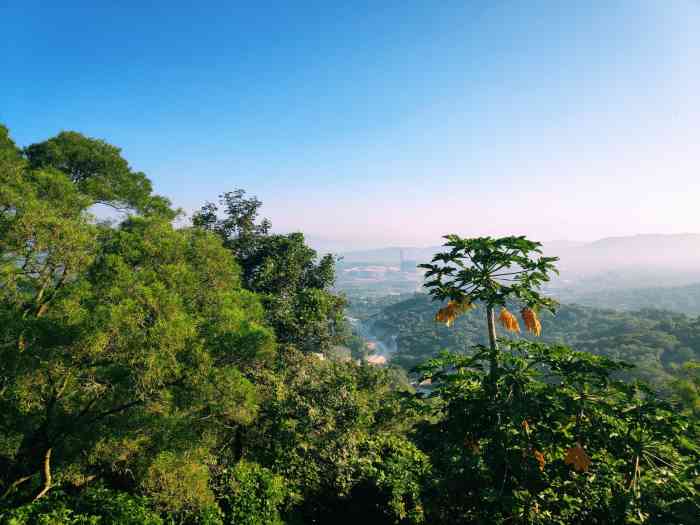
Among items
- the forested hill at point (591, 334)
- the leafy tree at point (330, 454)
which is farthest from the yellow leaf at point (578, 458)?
the forested hill at point (591, 334)

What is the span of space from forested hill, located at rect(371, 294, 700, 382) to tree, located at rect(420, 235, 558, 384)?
41386 mm

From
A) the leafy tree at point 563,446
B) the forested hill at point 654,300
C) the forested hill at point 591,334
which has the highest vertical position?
the leafy tree at point 563,446

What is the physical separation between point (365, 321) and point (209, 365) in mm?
131457

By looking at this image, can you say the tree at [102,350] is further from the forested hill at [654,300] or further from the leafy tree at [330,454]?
the forested hill at [654,300]

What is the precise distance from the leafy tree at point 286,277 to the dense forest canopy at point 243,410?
4.22 meters

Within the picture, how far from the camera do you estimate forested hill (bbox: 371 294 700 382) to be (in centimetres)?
6384

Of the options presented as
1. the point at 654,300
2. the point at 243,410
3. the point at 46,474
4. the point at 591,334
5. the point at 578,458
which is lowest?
the point at 654,300

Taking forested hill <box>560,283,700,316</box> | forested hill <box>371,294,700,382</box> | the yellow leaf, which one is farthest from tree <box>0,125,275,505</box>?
forested hill <box>560,283,700,316</box>

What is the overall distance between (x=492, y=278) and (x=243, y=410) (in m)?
4.03

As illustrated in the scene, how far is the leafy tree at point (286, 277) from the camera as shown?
13.2 metres

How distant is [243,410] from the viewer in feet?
17.7

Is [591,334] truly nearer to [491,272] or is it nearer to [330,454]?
[330,454]

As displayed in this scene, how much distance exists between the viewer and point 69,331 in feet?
14.6

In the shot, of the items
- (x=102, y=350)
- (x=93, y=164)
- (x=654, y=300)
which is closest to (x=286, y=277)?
(x=93, y=164)
